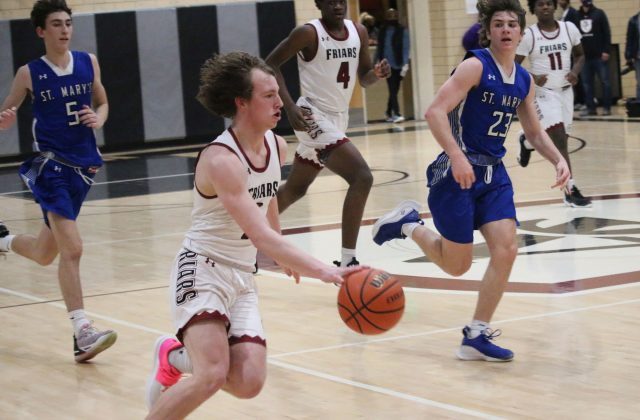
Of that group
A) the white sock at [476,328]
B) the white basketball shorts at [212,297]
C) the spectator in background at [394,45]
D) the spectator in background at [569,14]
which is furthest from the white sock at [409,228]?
the spectator in background at [394,45]

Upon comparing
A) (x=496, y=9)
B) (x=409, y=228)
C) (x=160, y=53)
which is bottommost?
(x=409, y=228)

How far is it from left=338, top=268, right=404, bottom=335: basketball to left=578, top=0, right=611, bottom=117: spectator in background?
53.1 feet

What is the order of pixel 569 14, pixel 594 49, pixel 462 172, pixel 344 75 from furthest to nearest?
pixel 594 49, pixel 569 14, pixel 344 75, pixel 462 172

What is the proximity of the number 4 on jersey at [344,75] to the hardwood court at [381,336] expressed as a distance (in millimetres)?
1344

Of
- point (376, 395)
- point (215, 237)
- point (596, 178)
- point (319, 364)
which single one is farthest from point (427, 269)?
point (596, 178)

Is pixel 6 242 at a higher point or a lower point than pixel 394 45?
lower

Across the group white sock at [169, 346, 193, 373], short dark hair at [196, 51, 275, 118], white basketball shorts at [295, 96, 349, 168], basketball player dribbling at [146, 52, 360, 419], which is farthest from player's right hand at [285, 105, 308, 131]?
white sock at [169, 346, 193, 373]

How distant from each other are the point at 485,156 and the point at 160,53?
13.6 metres

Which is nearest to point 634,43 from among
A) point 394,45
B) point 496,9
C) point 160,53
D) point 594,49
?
point 594,49

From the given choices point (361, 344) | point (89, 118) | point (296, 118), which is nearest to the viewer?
point (361, 344)

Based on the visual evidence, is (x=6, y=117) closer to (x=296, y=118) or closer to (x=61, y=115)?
(x=61, y=115)

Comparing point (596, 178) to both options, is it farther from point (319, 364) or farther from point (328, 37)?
point (319, 364)

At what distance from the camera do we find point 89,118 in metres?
6.55

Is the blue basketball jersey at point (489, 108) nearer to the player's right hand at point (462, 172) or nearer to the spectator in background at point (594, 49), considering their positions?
the player's right hand at point (462, 172)
